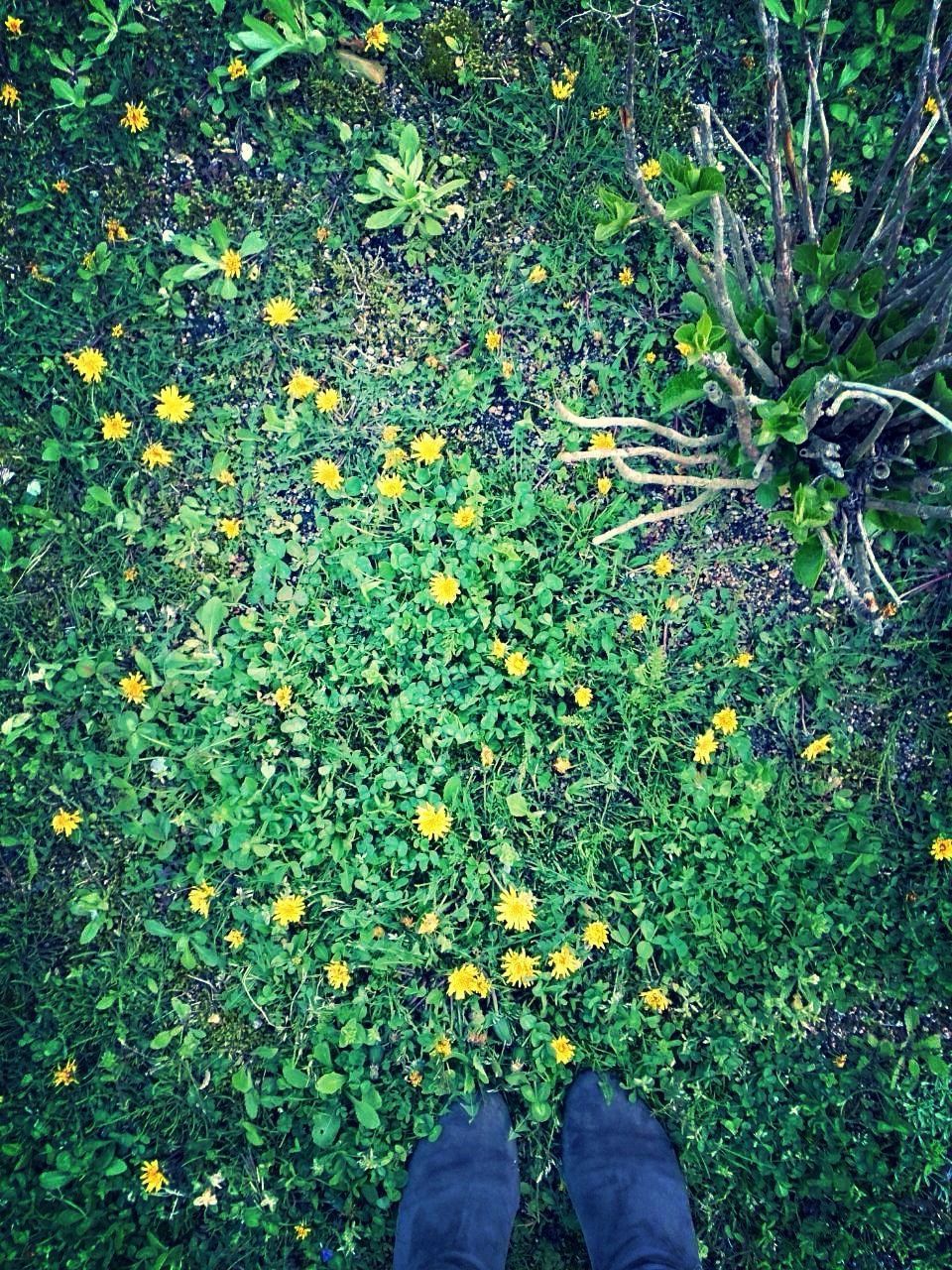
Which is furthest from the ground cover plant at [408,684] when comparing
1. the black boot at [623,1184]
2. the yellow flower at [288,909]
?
the black boot at [623,1184]

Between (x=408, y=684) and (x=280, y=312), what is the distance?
1267 millimetres

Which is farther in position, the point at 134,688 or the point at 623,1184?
the point at 134,688

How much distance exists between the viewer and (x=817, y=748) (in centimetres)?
276

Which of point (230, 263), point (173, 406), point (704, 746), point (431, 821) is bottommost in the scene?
point (431, 821)

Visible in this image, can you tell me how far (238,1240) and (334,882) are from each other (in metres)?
1.14

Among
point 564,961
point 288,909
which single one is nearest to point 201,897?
point 288,909

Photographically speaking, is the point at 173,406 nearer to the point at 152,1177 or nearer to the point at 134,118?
the point at 134,118

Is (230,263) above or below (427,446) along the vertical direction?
above

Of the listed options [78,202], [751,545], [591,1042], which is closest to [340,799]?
[591,1042]

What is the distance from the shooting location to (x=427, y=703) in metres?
2.76

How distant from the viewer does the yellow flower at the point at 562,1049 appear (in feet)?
8.67

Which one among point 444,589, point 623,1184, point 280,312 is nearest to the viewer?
point 623,1184

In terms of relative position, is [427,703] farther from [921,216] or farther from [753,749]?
[921,216]

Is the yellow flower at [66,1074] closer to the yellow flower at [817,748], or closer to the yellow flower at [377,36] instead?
the yellow flower at [817,748]
